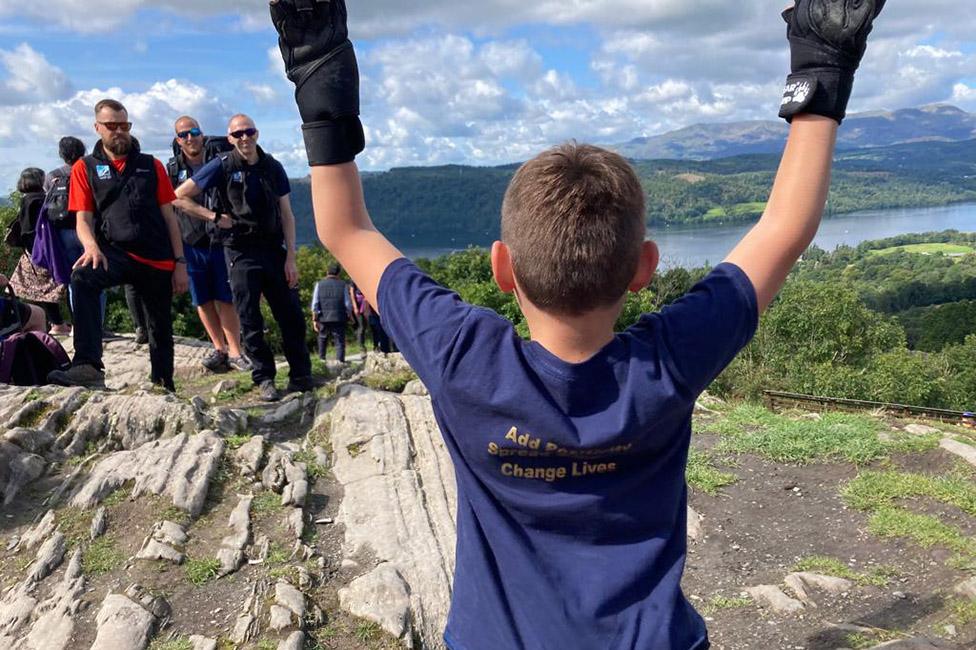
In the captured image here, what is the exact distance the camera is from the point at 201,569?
14.2 ft

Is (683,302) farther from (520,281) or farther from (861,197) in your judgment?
(861,197)

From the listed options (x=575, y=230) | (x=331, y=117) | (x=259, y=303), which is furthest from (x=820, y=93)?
(x=259, y=303)

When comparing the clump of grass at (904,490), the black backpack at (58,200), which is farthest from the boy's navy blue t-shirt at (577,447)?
the black backpack at (58,200)

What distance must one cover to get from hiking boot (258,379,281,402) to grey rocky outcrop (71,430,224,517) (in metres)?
2.04

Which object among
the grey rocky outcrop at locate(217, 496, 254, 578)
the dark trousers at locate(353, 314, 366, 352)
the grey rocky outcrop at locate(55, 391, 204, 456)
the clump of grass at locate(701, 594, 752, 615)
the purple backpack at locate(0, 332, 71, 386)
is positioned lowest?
the dark trousers at locate(353, 314, 366, 352)

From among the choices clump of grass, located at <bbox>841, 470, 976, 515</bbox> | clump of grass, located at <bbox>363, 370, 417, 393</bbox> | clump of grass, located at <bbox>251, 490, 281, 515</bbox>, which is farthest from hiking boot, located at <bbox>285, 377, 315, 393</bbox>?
clump of grass, located at <bbox>841, 470, 976, 515</bbox>

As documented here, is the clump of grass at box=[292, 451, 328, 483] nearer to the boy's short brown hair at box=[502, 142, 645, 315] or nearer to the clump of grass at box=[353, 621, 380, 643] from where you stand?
the clump of grass at box=[353, 621, 380, 643]

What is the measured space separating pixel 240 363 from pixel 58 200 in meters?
2.62

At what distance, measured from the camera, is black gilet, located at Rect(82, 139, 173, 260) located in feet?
22.0

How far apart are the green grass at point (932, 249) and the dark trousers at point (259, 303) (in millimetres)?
118301

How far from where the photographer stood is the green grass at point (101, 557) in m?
4.30

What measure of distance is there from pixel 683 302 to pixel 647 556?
567 millimetres

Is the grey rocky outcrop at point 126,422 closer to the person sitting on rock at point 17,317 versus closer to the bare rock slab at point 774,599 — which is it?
the person sitting on rock at point 17,317

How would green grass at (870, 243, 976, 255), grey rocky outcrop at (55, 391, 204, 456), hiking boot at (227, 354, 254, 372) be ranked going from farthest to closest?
1. green grass at (870, 243, 976, 255)
2. hiking boot at (227, 354, 254, 372)
3. grey rocky outcrop at (55, 391, 204, 456)
